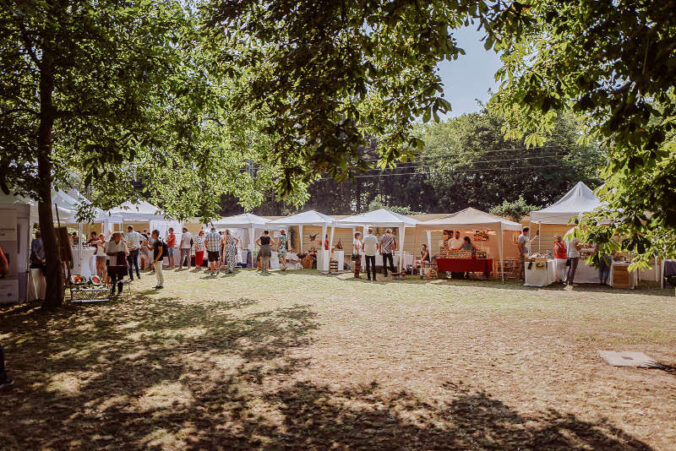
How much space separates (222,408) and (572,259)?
44.4ft

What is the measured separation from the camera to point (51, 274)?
9.82 metres

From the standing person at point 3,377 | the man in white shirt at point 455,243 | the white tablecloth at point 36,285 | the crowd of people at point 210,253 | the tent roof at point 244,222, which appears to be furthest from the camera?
the tent roof at point 244,222

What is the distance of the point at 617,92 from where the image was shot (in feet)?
10.5

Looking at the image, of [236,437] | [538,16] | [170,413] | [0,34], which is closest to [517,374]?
[236,437]

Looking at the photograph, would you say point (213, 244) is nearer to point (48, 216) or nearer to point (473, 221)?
point (48, 216)

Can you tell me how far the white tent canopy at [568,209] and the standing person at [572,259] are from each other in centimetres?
106

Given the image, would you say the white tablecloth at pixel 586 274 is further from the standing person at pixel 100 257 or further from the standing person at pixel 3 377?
the standing person at pixel 100 257

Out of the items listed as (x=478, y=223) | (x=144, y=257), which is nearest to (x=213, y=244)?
(x=144, y=257)

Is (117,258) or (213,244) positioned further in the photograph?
(213,244)

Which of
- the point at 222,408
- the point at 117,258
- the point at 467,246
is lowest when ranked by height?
the point at 222,408

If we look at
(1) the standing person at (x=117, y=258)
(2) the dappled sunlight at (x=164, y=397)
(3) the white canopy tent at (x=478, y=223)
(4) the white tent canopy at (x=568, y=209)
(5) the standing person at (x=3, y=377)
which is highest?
(4) the white tent canopy at (x=568, y=209)

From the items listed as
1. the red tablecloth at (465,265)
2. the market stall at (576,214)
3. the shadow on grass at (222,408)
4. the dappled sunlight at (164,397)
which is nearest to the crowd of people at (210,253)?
the market stall at (576,214)

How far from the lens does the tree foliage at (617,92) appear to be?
3.05 meters

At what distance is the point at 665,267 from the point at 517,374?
12.3 m
